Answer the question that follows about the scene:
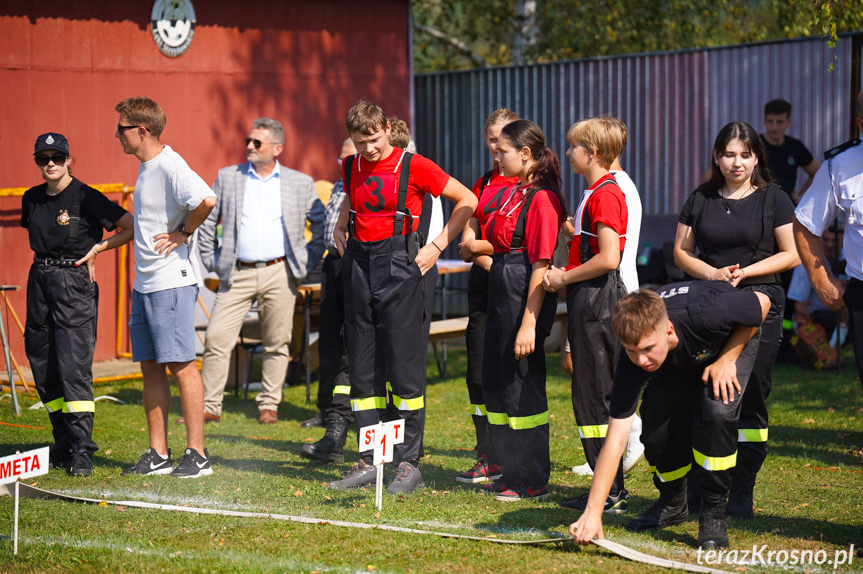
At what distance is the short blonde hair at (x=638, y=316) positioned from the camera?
387cm

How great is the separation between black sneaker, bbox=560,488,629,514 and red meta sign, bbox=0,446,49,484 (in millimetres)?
2588

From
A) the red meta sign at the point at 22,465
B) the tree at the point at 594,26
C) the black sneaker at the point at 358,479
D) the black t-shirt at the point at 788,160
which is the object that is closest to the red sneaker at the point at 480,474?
the black sneaker at the point at 358,479

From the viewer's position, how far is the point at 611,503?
4973 mm

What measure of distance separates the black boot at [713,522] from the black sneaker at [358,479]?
1.97 m

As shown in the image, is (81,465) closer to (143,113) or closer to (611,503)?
(143,113)

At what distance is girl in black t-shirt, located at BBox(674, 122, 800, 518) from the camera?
4.78 m

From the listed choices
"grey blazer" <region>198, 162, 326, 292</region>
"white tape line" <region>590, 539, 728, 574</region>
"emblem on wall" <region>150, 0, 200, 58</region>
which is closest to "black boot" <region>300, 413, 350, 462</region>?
"grey blazer" <region>198, 162, 326, 292</region>

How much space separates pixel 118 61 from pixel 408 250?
6116 mm

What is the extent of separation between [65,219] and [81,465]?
1.53 meters

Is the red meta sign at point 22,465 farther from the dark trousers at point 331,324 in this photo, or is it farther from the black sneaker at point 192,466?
the dark trousers at point 331,324

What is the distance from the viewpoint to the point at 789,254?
479cm

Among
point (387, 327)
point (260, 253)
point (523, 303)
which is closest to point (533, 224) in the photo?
point (523, 303)

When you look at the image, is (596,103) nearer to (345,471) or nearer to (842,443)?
(842,443)

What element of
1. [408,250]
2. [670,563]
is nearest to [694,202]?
[408,250]
